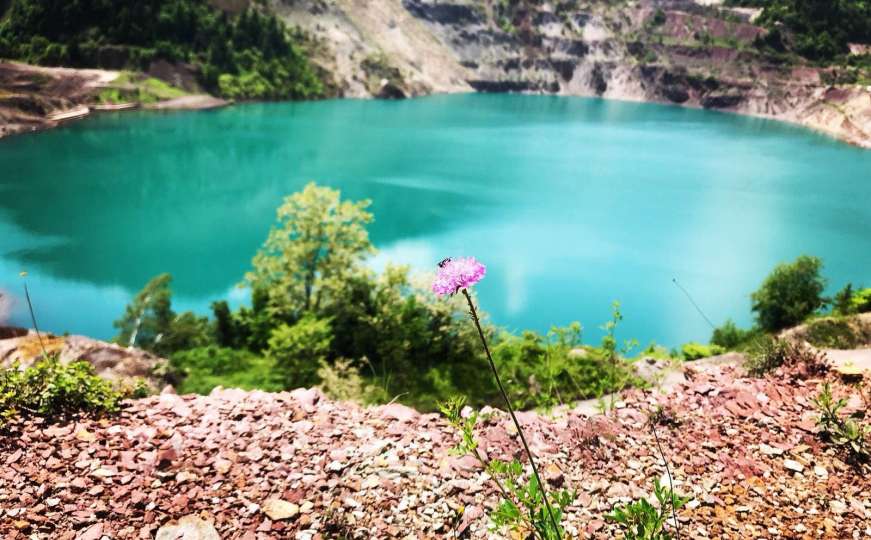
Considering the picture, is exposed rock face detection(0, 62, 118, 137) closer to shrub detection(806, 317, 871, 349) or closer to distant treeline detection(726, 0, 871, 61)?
shrub detection(806, 317, 871, 349)

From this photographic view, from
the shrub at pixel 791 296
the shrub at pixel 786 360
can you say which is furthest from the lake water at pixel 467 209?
the shrub at pixel 786 360

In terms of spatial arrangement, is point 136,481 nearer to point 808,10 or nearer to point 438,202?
point 438,202

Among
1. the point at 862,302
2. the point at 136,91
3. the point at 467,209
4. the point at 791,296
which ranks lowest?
the point at 467,209

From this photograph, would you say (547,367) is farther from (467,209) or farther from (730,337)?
(467,209)

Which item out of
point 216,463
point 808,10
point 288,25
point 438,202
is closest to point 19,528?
point 216,463

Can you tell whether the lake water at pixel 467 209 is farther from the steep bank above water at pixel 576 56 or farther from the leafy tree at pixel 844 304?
the steep bank above water at pixel 576 56

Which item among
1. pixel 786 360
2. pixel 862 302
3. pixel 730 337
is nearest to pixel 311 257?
pixel 730 337
